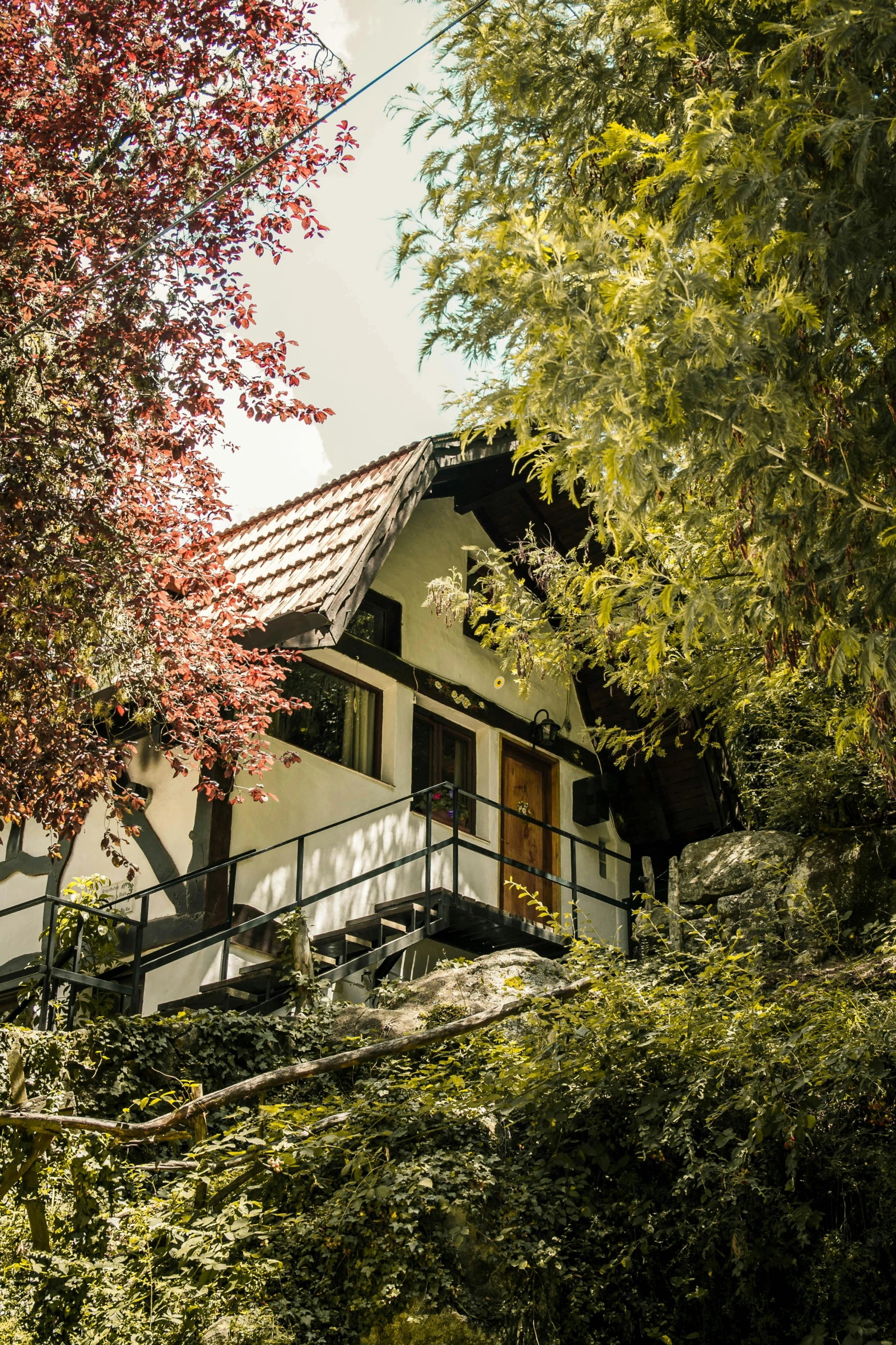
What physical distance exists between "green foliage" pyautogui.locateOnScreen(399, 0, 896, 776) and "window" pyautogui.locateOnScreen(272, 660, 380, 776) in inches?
245

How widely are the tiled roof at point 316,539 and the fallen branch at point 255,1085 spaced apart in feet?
14.4

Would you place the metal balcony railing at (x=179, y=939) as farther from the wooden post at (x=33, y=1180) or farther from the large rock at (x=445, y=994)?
the wooden post at (x=33, y=1180)

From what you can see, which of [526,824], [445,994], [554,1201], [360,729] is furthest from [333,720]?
[554,1201]

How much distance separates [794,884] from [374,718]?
4.82 m

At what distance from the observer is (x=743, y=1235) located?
6.80 meters

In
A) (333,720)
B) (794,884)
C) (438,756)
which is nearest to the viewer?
(794,884)

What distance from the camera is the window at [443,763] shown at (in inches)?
561

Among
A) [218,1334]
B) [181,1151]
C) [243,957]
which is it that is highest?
[243,957]

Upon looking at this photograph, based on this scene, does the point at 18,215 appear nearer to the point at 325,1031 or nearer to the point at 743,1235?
the point at 325,1031

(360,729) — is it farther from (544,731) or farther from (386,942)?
(544,731)

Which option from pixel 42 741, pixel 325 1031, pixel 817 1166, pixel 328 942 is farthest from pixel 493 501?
pixel 817 1166

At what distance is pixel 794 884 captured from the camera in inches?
469

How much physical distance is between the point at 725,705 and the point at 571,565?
2.04 metres

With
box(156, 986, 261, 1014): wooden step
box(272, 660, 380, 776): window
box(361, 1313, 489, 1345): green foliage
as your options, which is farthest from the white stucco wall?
box(361, 1313, 489, 1345): green foliage
